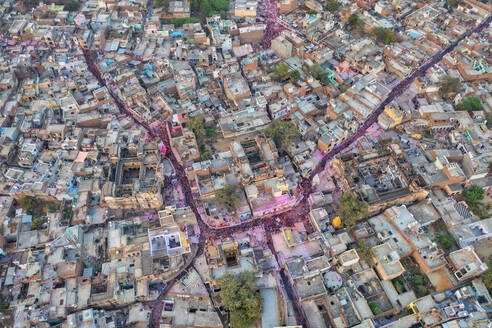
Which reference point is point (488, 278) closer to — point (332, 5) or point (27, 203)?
point (27, 203)

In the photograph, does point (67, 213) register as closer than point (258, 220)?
Yes

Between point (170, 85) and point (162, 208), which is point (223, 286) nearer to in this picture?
point (162, 208)

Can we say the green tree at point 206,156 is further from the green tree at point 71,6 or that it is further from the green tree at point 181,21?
the green tree at point 71,6

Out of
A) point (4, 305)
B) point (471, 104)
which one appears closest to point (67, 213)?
point (4, 305)

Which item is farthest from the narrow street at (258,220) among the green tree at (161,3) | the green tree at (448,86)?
the green tree at (161,3)

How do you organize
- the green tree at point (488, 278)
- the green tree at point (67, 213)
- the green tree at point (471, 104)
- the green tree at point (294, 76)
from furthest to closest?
the green tree at point (294, 76)
the green tree at point (471, 104)
the green tree at point (67, 213)
the green tree at point (488, 278)

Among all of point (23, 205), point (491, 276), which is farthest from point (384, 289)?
point (23, 205)

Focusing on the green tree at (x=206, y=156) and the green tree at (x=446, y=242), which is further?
the green tree at (x=206, y=156)
